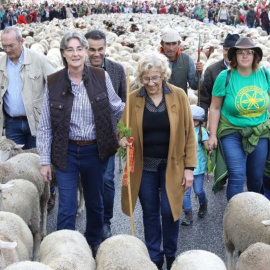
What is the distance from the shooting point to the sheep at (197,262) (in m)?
3.65

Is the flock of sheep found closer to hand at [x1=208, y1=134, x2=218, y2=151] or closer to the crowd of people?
hand at [x1=208, y1=134, x2=218, y2=151]

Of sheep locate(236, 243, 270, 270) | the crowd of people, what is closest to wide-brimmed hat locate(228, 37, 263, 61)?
sheep locate(236, 243, 270, 270)

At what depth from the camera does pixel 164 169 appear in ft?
13.9

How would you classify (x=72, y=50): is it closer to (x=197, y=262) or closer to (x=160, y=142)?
(x=160, y=142)

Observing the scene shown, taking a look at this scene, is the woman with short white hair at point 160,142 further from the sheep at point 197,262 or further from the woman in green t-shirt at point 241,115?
the woman in green t-shirt at point 241,115

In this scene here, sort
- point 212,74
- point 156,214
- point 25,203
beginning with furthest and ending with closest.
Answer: point 212,74 < point 25,203 < point 156,214

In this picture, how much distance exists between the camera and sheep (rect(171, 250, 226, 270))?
12.0 ft

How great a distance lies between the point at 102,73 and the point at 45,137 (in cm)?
70

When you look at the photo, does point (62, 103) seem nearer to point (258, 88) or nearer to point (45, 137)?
point (45, 137)

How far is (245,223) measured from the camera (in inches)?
171

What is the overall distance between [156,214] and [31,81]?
2.04 m

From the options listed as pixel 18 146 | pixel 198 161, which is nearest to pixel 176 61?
pixel 198 161

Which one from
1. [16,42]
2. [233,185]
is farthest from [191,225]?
[16,42]

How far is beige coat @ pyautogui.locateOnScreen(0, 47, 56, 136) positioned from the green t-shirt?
186 centimetres
